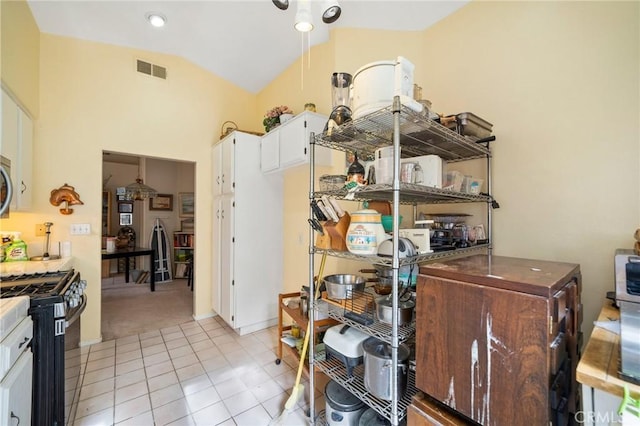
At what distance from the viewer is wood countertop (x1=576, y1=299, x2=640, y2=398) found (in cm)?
62

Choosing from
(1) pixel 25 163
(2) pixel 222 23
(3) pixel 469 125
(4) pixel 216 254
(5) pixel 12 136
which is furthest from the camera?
(4) pixel 216 254

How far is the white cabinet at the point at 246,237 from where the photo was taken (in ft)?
9.32

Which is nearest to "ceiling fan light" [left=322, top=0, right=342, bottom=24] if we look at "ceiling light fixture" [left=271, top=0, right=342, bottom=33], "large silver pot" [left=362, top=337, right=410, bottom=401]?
"ceiling light fixture" [left=271, top=0, right=342, bottom=33]

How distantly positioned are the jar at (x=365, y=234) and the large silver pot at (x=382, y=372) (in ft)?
1.57

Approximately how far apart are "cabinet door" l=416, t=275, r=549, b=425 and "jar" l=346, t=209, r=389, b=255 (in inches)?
11.0

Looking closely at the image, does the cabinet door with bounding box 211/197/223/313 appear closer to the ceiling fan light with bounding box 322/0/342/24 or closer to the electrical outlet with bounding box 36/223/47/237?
the electrical outlet with bounding box 36/223/47/237

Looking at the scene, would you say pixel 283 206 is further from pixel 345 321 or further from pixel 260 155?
pixel 345 321

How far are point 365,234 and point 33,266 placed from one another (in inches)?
101

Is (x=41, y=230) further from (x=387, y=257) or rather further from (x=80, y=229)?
(x=387, y=257)

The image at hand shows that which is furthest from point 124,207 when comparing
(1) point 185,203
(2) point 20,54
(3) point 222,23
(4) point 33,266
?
(3) point 222,23

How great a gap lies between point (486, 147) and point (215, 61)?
10.0 feet

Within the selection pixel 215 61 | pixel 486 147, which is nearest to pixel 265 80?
pixel 215 61

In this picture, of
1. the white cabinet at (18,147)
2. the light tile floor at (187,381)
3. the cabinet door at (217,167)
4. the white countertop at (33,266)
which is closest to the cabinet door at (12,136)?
the white cabinet at (18,147)

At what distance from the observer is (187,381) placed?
6.84 feet
